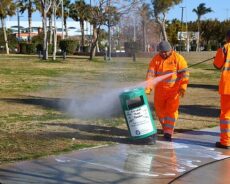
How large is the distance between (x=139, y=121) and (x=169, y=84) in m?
0.91

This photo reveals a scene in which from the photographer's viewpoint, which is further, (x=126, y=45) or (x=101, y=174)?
(x=126, y=45)

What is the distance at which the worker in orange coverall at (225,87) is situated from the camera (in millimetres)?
7512

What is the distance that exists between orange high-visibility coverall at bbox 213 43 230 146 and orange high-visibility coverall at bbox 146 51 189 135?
701mm

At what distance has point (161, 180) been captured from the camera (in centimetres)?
592

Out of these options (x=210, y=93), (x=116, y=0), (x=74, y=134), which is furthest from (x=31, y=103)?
(x=116, y=0)

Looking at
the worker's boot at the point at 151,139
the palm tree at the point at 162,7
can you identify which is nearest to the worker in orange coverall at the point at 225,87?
the worker's boot at the point at 151,139

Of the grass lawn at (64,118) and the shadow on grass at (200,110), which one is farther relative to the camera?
the shadow on grass at (200,110)

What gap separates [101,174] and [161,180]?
0.71 metres

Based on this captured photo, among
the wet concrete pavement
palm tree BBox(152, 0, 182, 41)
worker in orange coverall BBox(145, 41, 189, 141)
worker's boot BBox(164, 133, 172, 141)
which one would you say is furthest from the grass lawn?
palm tree BBox(152, 0, 182, 41)

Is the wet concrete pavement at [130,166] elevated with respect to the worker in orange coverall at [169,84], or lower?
lower

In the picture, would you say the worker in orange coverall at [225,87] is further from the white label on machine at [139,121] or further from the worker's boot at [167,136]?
the white label on machine at [139,121]

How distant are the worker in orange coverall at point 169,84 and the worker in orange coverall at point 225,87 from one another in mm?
707

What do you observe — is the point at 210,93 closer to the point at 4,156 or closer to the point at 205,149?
the point at 205,149

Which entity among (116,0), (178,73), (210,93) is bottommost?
(210,93)
